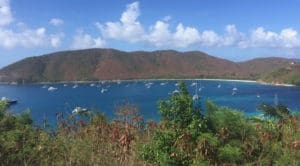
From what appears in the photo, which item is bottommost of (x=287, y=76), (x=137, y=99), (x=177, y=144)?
(x=137, y=99)

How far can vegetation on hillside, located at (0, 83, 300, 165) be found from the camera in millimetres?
4602

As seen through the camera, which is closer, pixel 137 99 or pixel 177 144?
pixel 177 144

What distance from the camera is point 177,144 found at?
466cm

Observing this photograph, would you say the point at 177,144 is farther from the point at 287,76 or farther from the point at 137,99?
the point at 287,76

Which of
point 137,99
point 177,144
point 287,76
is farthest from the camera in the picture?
point 287,76

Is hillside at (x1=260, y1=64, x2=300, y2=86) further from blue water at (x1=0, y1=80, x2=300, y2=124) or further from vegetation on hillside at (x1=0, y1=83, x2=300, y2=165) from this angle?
vegetation on hillside at (x1=0, y1=83, x2=300, y2=165)

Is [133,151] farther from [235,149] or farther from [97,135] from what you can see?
[235,149]

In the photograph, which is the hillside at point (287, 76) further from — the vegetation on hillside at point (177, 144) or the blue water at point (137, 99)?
the vegetation on hillside at point (177, 144)

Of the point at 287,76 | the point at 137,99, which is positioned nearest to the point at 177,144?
the point at 137,99

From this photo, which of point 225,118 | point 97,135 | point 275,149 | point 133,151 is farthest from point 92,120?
point 275,149

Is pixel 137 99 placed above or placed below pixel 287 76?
below

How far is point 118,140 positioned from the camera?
5422 mm

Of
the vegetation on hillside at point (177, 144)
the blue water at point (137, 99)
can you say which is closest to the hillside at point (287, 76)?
the blue water at point (137, 99)

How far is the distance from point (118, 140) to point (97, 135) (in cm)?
26
